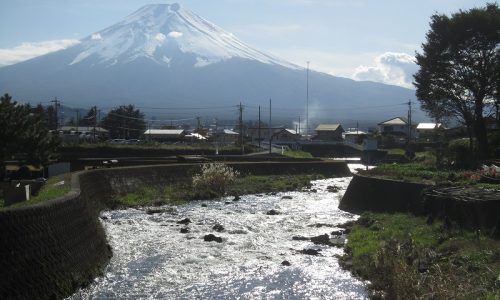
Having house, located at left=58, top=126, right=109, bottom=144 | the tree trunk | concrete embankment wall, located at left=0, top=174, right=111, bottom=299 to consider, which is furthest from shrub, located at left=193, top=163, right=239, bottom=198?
house, located at left=58, top=126, right=109, bottom=144

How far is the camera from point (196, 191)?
30016mm

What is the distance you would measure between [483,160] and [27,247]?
24.9m

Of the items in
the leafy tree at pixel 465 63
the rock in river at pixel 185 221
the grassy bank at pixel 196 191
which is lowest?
the grassy bank at pixel 196 191

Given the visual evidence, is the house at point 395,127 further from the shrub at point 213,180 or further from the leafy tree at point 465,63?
the shrub at point 213,180

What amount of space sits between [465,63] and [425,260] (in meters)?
25.7

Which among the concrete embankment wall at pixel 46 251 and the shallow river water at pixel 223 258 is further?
the shallow river water at pixel 223 258

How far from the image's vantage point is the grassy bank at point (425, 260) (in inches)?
368

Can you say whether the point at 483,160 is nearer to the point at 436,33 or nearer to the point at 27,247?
the point at 436,33

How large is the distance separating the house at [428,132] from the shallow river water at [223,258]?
152 feet

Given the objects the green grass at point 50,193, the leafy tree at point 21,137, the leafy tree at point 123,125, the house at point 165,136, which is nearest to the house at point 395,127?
the house at point 165,136

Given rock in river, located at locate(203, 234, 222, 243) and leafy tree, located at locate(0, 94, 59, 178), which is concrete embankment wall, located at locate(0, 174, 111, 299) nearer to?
rock in river, located at locate(203, 234, 222, 243)

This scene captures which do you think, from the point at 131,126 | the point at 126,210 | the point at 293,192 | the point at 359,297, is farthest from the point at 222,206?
the point at 131,126

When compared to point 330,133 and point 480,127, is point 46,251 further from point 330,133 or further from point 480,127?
point 330,133

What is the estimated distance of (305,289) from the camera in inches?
493
